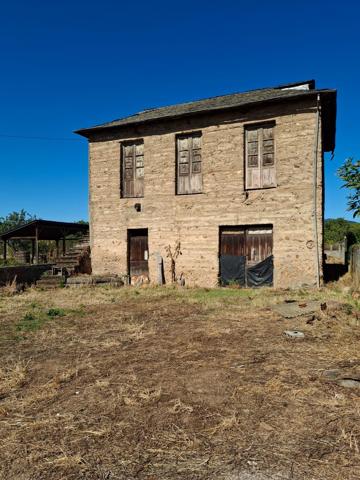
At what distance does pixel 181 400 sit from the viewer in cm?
392

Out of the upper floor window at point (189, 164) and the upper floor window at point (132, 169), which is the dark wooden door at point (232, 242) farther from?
the upper floor window at point (132, 169)

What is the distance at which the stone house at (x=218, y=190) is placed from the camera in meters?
12.7

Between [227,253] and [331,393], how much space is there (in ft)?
33.3

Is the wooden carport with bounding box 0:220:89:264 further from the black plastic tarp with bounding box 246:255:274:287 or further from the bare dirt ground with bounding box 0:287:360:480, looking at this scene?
the bare dirt ground with bounding box 0:287:360:480

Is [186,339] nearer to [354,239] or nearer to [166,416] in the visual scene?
[166,416]

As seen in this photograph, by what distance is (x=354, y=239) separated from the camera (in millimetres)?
23766

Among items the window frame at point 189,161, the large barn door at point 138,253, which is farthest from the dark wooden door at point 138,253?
the window frame at point 189,161

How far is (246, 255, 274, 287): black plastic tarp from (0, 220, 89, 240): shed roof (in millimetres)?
11301

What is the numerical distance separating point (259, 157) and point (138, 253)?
6691mm

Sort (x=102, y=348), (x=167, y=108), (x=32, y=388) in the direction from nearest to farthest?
(x=32, y=388), (x=102, y=348), (x=167, y=108)

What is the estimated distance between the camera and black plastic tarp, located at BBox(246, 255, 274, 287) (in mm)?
13297

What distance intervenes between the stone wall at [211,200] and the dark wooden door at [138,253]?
0.32 meters

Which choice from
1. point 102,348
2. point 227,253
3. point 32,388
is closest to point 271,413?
point 32,388

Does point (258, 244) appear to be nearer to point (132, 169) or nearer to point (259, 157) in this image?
point (259, 157)
